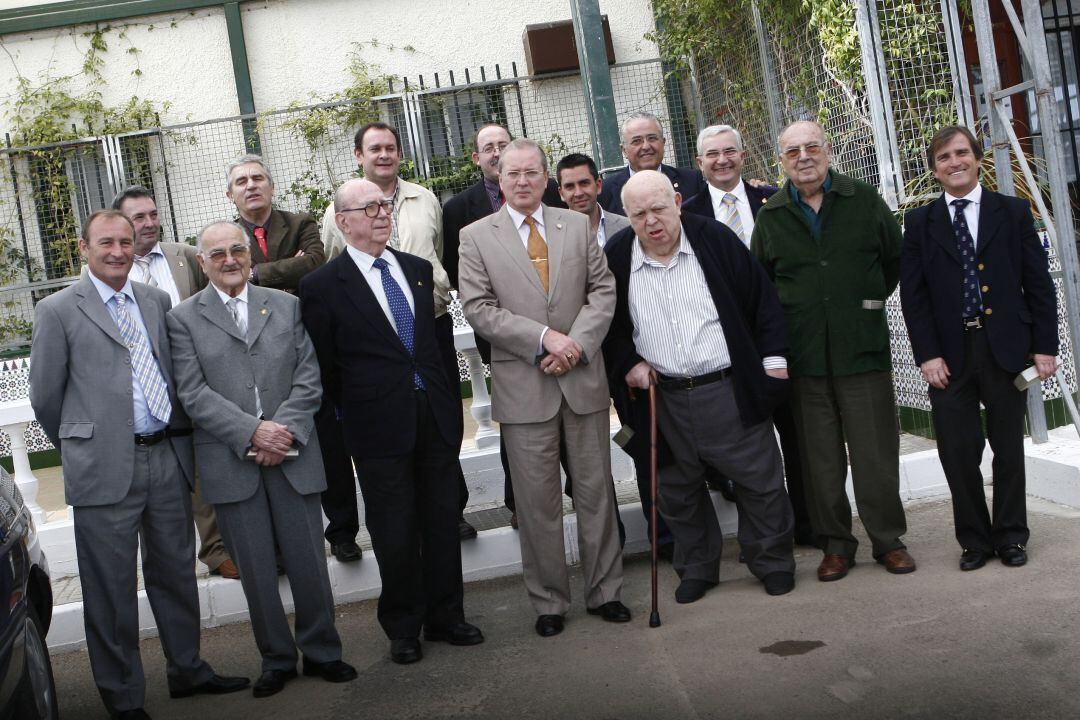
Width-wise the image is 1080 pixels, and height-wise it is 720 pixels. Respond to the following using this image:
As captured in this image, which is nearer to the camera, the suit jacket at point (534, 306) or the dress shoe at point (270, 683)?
the dress shoe at point (270, 683)

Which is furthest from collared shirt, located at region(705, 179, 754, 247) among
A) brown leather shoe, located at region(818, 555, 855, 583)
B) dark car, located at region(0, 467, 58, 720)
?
dark car, located at region(0, 467, 58, 720)

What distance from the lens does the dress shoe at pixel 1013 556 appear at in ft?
15.5

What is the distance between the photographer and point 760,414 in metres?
4.81

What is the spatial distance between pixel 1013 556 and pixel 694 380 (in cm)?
148

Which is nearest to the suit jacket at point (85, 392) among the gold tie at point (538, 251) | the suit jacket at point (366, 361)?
the suit jacket at point (366, 361)

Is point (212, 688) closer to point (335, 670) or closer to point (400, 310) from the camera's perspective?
point (335, 670)

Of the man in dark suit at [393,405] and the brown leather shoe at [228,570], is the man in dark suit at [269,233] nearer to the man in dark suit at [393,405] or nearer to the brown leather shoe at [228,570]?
the man in dark suit at [393,405]

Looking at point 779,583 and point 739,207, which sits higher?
point 739,207

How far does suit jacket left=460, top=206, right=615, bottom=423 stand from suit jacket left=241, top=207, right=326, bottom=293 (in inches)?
36.8

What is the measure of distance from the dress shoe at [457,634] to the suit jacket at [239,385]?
2.65 ft

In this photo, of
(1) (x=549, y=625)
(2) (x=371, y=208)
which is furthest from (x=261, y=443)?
(1) (x=549, y=625)

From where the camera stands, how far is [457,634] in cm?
471

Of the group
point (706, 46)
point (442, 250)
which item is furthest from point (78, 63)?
point (442, 250)

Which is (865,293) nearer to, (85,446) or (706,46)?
(85,446)
